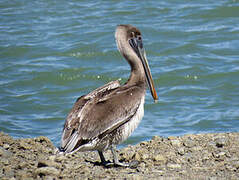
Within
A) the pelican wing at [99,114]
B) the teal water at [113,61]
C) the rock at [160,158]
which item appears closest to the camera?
the pelican wing at [99,114]

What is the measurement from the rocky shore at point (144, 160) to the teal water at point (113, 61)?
4.48 feet

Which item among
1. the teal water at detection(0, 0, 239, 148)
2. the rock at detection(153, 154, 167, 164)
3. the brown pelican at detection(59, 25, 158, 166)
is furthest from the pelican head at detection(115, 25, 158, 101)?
the teal water at detection(0, 0, 239, 148)

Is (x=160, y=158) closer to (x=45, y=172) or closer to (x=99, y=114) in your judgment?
(x=99, y=114)

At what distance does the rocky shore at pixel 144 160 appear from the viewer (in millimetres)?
5352

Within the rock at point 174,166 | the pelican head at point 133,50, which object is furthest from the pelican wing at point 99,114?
the rock at point 174,166

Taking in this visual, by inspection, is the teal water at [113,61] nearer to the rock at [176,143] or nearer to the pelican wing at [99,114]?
the rock at [176,143]

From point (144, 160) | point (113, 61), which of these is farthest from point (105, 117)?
point (113, 61)

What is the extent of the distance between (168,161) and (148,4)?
1029 cm

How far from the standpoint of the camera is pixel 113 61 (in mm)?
12211

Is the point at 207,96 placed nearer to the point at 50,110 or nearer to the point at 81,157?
the point at 50,110

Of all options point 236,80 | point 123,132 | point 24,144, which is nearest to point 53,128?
point 24,144

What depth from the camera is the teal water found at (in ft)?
29.7

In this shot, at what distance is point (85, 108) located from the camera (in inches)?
229

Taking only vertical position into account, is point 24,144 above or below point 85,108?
below
